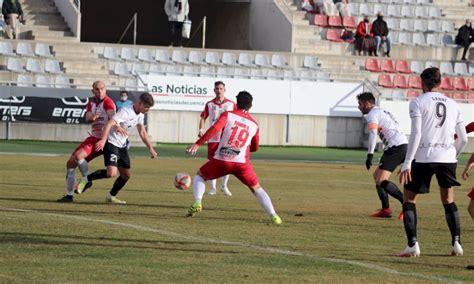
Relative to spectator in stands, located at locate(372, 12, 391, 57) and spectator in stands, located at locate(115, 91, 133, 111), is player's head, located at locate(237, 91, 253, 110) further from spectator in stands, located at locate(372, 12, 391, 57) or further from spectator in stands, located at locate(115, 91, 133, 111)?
spectator in stands, located at locate(372, 12, 391, 57)

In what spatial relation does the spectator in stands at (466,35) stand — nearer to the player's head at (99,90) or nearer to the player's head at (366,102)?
the player's head at (366,102)

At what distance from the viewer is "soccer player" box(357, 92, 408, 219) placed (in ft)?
61.0

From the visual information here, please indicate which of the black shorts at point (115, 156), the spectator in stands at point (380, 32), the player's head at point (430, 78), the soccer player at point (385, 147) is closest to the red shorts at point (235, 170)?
the soccer player at point (385, 147)

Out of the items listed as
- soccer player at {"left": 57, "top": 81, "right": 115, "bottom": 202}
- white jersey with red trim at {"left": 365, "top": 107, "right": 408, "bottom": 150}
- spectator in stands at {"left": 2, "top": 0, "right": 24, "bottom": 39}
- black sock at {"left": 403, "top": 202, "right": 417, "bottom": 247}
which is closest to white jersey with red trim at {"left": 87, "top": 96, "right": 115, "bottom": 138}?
soccer player at {"left": 57, "top": 81, "right": 115, "bottom": 202}

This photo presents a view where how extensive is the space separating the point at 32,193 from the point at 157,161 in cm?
1156

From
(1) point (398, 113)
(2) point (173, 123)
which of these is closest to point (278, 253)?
(2) point (173, 123)

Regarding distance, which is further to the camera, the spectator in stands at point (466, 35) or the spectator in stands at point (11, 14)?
the spectator in stands at point (466, 35)

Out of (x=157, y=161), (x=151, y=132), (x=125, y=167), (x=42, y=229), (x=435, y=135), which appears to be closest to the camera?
(x=435, y=135)

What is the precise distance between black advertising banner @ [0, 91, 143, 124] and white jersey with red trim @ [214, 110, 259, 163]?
74.4ft

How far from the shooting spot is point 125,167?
19500 mm

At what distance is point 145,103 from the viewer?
18.7 meters

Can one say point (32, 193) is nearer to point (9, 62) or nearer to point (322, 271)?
point (322, 271)

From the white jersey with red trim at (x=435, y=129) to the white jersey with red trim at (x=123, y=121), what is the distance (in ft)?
23.1

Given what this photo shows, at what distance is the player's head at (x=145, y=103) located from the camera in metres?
18.5
